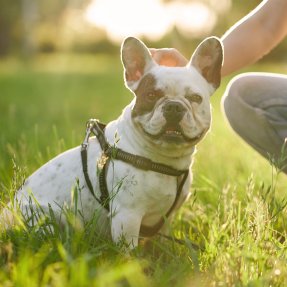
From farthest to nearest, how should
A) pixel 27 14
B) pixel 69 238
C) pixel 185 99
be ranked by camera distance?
pixel 27 14 < pixel 185 99 < pixel 69 238

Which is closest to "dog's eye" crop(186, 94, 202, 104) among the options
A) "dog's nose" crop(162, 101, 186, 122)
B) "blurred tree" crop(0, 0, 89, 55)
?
"dog's nose" crop(162, 101, 186, 122)

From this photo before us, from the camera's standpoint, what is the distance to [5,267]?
210 cm

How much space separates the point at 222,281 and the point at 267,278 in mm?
181

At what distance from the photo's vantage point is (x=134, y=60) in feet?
9.83

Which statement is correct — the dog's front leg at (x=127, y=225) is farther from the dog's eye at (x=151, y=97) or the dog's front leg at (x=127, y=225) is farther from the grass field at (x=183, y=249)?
the dog's eye at (x=151, y=97)

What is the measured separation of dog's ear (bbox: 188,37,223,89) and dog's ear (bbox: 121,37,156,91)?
0.74 ft

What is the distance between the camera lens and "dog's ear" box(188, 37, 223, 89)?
2969 millimetres

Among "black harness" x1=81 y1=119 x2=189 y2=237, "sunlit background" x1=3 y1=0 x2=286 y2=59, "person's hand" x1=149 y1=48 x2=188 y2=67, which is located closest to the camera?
"black harness" x1=81 y1=119 x2=189 y2=237

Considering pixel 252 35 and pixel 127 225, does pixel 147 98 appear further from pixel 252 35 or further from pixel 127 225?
pixel 252 35

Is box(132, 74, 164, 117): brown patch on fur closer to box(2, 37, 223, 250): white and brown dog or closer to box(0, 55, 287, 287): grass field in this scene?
box(2, 37, 223, 250): white and brown dog

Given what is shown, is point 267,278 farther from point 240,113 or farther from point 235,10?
point 235,10

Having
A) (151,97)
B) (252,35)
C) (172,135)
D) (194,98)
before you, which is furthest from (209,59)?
(252,35)

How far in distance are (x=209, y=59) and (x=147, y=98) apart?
0.41m

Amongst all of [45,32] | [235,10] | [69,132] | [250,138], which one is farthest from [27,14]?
[250,138]
